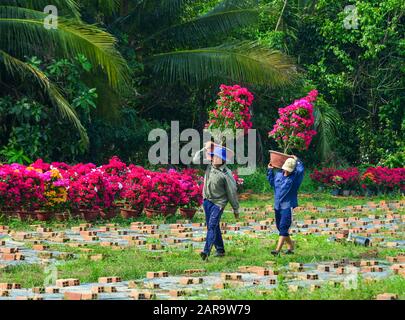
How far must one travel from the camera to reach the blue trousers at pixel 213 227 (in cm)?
1064

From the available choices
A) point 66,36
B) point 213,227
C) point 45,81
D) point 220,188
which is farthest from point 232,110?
point 213,227

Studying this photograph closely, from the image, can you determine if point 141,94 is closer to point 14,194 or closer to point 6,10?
point 6,10

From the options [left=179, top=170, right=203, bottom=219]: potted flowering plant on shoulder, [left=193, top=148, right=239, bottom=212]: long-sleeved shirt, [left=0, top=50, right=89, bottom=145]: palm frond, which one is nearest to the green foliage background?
[left=0, top=50, right=89, bottom=145]: palm frond

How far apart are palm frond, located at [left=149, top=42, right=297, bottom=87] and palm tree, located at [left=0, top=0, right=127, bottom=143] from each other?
2.97m

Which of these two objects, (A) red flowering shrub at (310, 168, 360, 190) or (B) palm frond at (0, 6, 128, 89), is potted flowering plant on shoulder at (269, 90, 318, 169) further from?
(B) palm frond at (0, 6, 128, 89)

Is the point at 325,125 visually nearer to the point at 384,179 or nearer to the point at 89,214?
the point at 384,179

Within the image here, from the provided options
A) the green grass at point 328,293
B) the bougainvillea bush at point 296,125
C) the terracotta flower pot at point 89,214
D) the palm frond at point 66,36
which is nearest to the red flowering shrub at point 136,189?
the terracotta flower pot at point 89,214

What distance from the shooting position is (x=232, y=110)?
20344 mm

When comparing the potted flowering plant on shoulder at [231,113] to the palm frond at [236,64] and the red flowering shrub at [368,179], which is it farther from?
the red flowering shrub at [368,179]

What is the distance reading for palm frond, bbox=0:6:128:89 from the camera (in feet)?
56.3

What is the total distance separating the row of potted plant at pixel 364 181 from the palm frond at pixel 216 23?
408 centimetres

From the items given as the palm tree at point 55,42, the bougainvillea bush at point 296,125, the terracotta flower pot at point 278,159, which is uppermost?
the palm tree at point 55,42

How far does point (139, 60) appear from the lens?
75.0 feet
